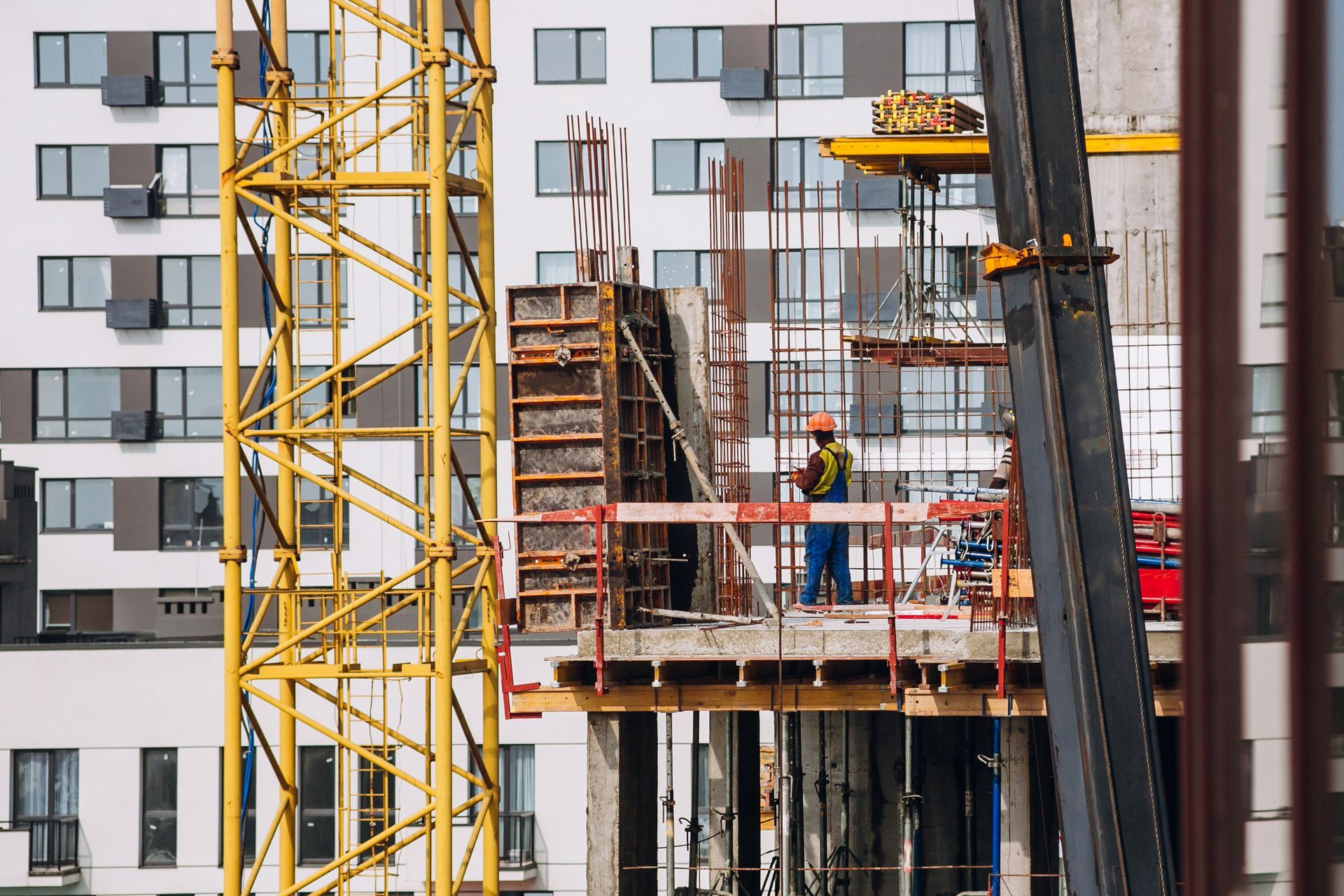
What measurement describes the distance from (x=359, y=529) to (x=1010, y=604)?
29066 millimetres

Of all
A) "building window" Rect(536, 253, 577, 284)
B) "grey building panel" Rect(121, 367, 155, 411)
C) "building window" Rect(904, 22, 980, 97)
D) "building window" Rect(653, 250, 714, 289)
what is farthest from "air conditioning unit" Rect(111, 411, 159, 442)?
"building window" Rect(904, 22, 980, 97)

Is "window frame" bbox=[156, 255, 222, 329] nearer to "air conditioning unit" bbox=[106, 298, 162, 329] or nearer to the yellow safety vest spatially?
"air conditioning unit" bbox=[106, 298, 162, 329]

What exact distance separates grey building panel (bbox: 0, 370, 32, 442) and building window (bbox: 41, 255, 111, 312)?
1.90 meters

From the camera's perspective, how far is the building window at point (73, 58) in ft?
139

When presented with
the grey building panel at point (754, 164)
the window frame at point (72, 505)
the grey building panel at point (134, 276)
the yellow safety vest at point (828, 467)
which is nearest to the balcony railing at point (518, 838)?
the window frame at point (72, 505)

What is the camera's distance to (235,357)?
15227mm

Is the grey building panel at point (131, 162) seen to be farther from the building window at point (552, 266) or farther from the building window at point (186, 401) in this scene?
the building window at point (552, 266)

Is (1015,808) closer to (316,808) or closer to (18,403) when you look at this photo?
(316,808)

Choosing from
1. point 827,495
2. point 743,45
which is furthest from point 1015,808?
point 743,45

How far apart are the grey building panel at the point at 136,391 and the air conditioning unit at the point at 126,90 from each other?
6.82 meters

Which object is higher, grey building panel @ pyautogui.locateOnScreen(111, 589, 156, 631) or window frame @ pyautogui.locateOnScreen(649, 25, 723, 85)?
window frame @ pyautogui.locateOnScreen(649, 25, 723, 85)

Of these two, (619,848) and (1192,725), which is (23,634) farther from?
(1192,725)

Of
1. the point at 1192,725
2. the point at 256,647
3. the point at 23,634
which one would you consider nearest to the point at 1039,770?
the point at 1192,725

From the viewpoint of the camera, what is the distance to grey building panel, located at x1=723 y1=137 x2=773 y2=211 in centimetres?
4097
